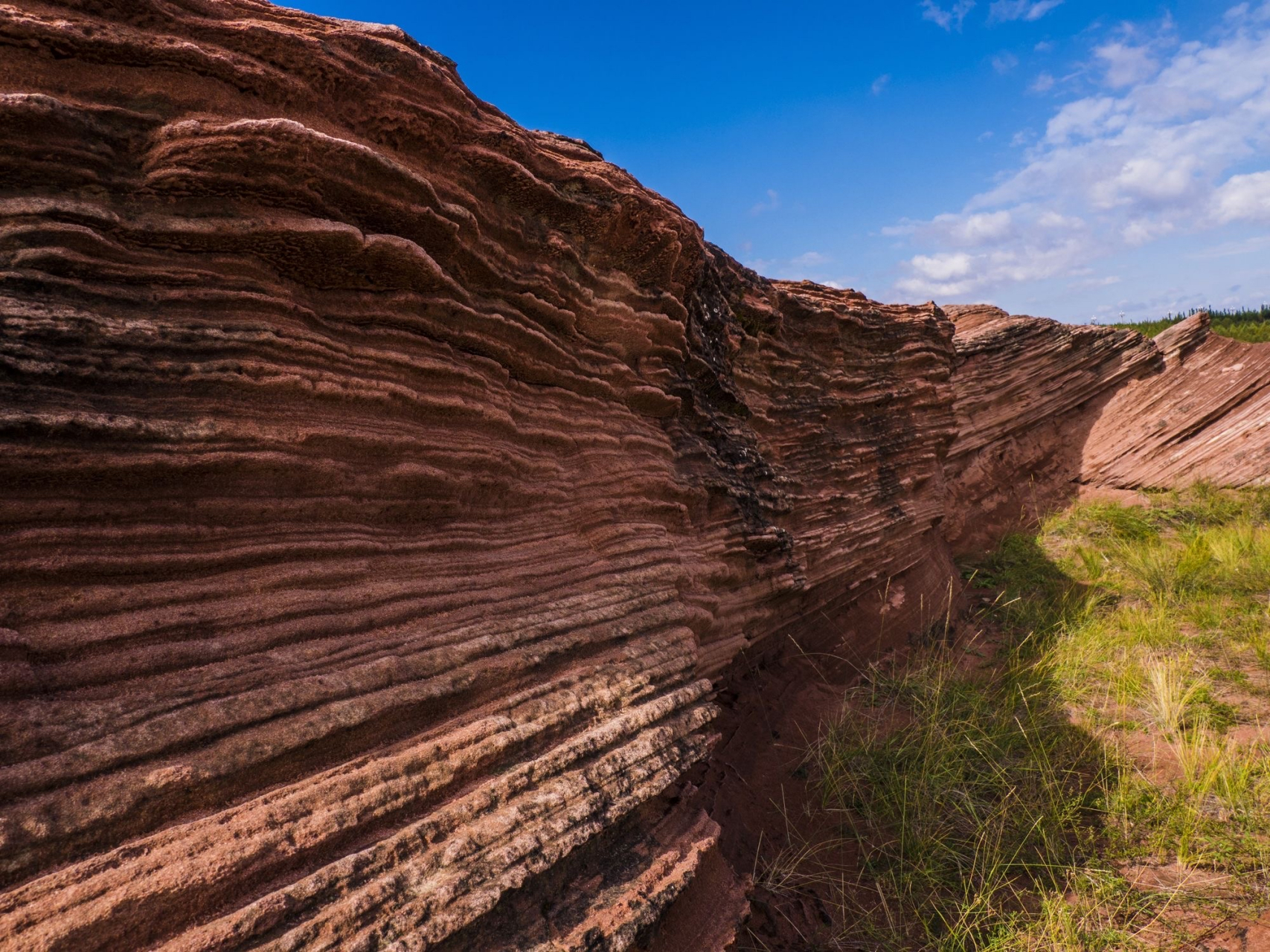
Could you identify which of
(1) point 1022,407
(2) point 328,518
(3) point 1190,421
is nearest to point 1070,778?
(2) point 328,518

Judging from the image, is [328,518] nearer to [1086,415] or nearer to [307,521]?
[307,521]

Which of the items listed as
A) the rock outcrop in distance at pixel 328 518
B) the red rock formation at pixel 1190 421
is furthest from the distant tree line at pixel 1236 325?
the rock outcrop in distance at pixel 328 518

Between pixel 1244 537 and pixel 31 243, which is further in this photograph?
pixel 1244 537

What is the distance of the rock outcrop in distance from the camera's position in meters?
2.31

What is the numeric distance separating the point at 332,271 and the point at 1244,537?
1031cm

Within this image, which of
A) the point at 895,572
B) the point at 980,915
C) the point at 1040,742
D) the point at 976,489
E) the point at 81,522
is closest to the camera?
the point at 81,522

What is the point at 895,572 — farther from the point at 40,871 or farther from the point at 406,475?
the point at 40,871

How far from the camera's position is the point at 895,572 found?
831cm

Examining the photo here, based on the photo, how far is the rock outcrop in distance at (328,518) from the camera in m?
2.31

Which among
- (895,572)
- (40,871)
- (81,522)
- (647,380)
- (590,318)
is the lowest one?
(895,572)

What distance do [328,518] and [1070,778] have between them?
5.04 m

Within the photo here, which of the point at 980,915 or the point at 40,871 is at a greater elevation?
the point at 40,871

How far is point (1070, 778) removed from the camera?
4.83 m

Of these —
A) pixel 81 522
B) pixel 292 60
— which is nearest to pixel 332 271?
pixel 292 60
